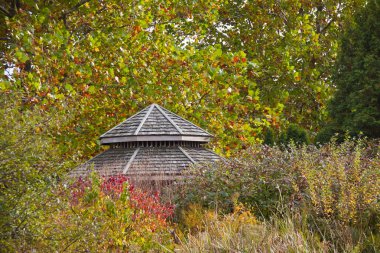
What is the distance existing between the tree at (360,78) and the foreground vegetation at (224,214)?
4.56 m

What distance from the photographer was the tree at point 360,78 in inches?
607

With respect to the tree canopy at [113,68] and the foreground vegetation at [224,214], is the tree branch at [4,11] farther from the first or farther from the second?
the foreground vegetation at [224,214]

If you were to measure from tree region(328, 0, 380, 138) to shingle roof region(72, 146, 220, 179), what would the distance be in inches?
188

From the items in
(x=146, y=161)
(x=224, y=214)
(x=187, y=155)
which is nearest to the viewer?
(x=224, y=214)

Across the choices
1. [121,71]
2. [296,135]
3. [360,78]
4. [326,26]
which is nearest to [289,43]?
[326,26]

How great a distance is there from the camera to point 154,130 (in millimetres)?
11977

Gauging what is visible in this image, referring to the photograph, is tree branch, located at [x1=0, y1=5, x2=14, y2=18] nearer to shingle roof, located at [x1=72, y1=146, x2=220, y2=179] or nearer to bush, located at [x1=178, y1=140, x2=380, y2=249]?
shingle roof, located at [x1=72, y1=146, x2=220, y2=179]

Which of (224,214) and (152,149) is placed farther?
(152,149)

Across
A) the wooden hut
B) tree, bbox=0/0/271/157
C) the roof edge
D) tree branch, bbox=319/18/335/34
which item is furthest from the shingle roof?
tree branch, bbox=319/18/335/34

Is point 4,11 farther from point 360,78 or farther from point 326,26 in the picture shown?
point 326,26

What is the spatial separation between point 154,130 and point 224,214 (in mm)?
3588

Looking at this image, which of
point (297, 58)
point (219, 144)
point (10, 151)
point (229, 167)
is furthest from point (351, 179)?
point (297, 58)

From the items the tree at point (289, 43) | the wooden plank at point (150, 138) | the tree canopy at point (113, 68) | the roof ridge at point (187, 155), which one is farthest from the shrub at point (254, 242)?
the tree at point (289, 43)

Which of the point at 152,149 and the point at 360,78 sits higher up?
the point at 360,78
